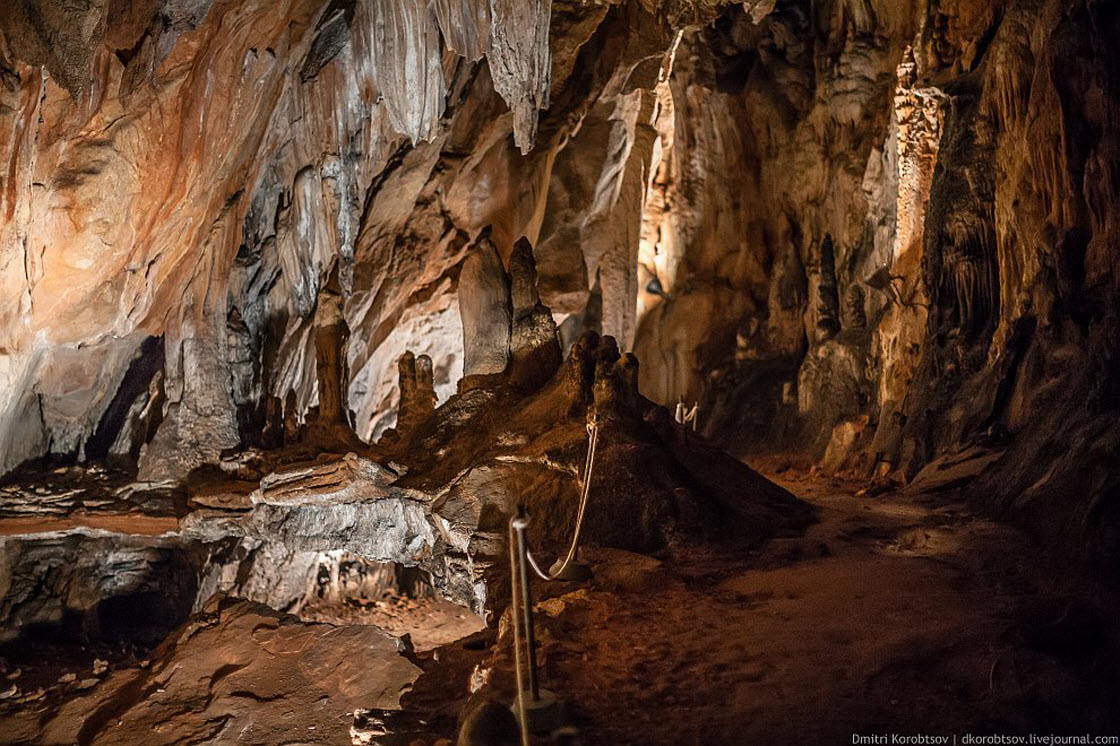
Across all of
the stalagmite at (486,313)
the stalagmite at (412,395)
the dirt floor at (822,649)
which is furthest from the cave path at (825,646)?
the stalagmite at (412,395)

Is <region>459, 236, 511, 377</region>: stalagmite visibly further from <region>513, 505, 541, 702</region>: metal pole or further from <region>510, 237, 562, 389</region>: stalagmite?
<region>513, 505, 541, 702</region>: metal pole

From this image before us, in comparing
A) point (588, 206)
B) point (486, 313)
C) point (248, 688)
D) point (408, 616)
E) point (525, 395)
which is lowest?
point (408, 616)

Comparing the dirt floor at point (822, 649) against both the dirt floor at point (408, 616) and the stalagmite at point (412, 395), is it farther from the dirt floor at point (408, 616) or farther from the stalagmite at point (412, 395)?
the dirt floor at point (408, 616)

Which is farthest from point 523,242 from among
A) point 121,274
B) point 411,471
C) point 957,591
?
point 957,591

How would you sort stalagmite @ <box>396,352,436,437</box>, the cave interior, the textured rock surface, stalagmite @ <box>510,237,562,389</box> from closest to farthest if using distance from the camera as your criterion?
the cave interior
the textured rock surface
stalagmite @ <box>510,237,562,389</box>
stalagmite @ <box>396,352,436,437</box>

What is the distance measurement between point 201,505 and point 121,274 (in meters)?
2.83

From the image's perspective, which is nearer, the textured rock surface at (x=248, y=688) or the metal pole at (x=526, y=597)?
the metal pole at (x=526, y=597)

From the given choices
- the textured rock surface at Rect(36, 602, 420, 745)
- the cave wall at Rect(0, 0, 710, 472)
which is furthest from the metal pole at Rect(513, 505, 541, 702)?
the cave wall at Rect(0, 0, 710, 472)

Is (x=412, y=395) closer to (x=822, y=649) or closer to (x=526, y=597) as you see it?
(x=822, y=649)

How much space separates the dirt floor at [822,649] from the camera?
3527mm

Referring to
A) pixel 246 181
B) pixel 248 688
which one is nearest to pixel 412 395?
pixel 246 181

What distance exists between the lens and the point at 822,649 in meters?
4.53

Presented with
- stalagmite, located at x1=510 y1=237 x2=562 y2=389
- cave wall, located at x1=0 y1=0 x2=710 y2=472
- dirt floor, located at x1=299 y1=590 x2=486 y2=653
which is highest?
cave wall, located at x1=0 y1=0 x2=710 y2=472

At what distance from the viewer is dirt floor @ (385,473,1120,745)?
3527 millimetres
